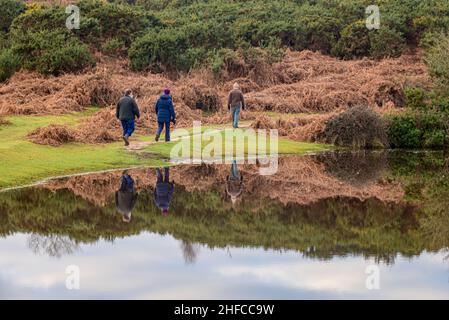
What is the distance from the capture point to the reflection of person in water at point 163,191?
20.9 m

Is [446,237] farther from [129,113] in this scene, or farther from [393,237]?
[129,113]

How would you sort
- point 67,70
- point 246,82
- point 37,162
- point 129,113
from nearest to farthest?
point 37,162, point 129,113, point 67,70, point 246,82

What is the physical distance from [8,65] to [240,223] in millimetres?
26624

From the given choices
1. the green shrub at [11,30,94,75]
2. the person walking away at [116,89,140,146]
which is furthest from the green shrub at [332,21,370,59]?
the person walking away at [116,89,140,146]

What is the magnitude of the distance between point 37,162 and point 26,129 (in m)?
5.51

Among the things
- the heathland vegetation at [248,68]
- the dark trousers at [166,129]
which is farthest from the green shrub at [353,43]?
the dark trousers at [166,129]

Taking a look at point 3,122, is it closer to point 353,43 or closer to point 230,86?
point 230,86

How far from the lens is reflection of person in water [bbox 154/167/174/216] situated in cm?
2091

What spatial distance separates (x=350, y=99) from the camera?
43281mm

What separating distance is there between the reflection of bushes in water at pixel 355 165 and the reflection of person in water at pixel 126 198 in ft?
20.9

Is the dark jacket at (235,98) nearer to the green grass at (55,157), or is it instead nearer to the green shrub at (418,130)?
the green grass at (55,157)
